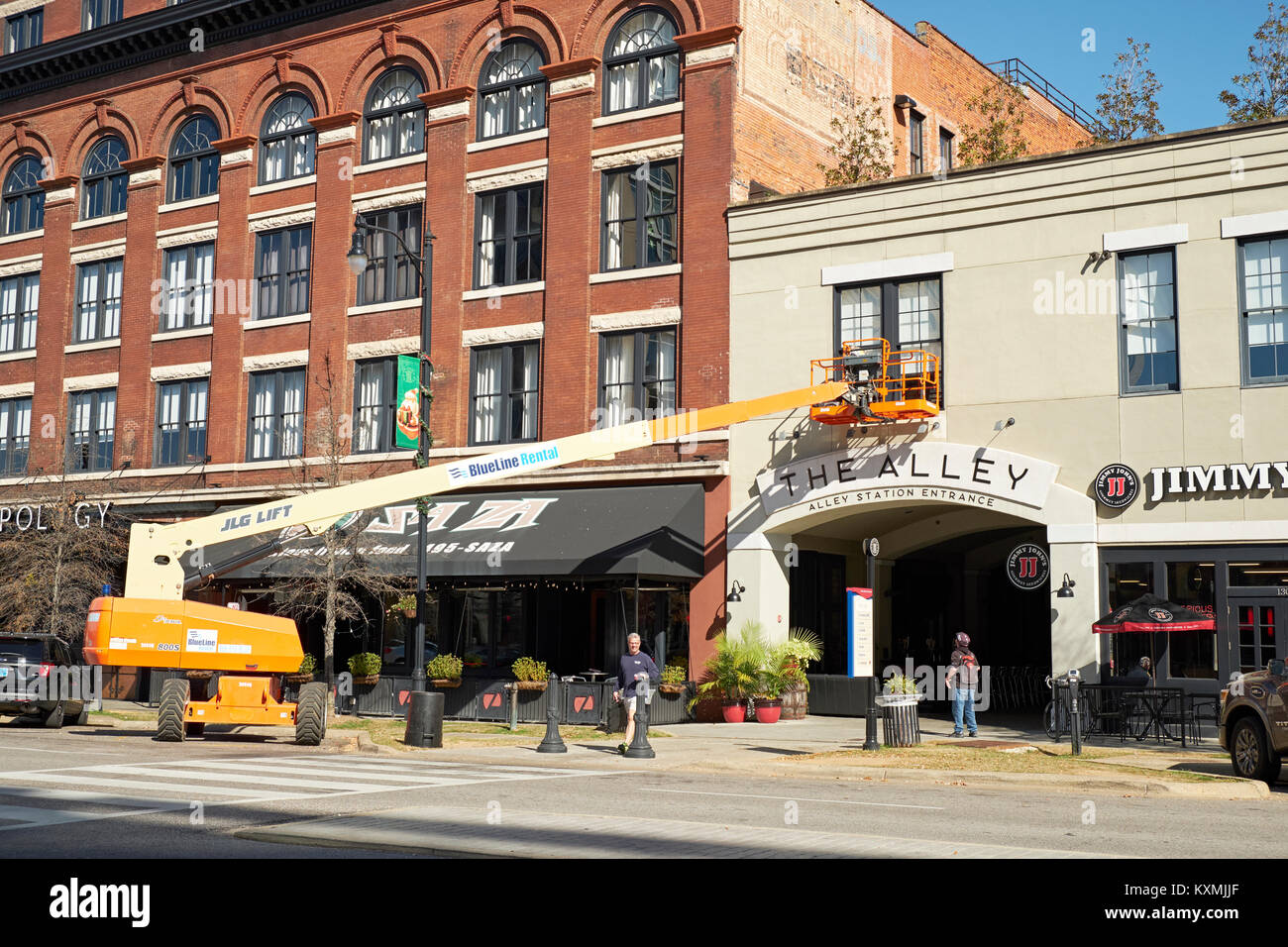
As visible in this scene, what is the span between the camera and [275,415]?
35.2 m

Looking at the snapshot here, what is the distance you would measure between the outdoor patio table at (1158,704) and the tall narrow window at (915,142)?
19.8 meters

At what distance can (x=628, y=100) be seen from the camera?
1226 inches

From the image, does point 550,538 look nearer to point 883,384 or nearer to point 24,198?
point 883,384

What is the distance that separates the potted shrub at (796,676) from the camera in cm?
2750

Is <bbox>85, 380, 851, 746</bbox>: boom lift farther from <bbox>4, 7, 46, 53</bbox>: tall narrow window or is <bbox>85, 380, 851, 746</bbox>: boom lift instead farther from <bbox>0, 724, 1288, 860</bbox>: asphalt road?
<bbox>4, 7, 46, 53</bbox>: tall narrow window

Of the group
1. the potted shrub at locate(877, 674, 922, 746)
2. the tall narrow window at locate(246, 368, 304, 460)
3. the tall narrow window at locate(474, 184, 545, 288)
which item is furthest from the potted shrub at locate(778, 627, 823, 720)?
the tall narrow window at locate(246, 368, 304, 460)

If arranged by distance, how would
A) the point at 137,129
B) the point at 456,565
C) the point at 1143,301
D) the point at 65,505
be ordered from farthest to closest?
the point at 137,129 → the point at 65,505 → the point at 456,565 → the point at 1143,301

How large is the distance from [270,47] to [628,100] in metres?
11.6

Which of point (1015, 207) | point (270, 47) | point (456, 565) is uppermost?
point (270, 47)

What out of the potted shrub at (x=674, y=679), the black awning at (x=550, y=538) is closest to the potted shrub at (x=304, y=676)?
the black awning at (x=550, y=538)

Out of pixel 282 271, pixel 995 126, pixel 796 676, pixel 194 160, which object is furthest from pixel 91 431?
pixel 995 126

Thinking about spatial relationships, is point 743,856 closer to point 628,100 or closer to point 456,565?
point 456,565
